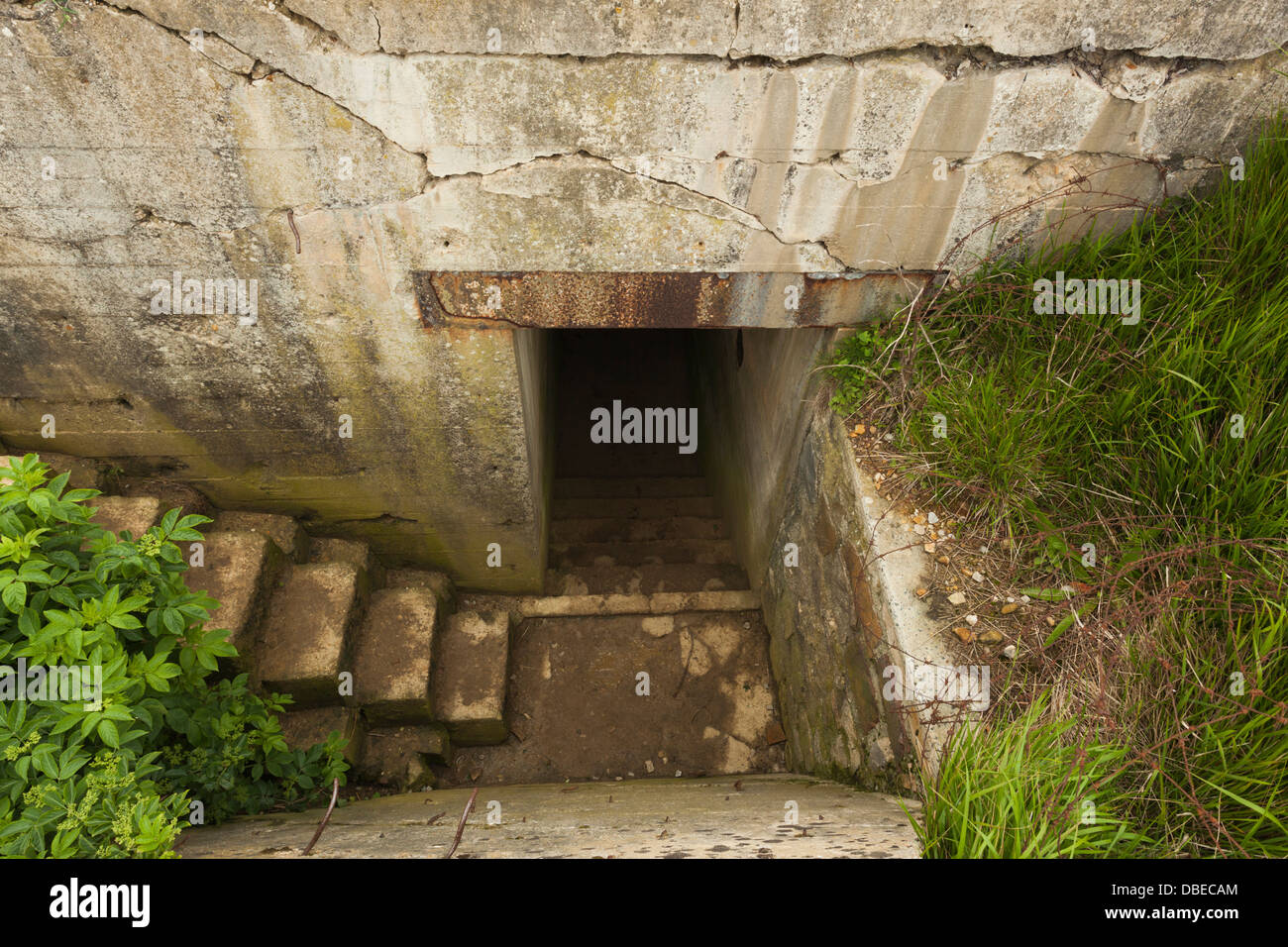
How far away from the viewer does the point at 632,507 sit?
5625 millimetres

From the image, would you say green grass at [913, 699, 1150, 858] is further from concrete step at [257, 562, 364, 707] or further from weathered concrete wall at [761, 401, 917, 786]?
concrete step at [257, 562, 364, 707]

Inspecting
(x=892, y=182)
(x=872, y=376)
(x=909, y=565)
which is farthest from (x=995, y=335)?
(x=909, y=565)

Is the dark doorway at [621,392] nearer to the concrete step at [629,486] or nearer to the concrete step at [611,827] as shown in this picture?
the concrete step at [629,486]

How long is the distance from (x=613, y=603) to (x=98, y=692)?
2.74m

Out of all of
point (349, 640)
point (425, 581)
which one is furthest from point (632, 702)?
point (349, 640)

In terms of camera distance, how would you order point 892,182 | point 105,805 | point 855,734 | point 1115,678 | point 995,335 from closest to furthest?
point 105,805
point 1115,678
point 892,182
point 995,335
point 855,734

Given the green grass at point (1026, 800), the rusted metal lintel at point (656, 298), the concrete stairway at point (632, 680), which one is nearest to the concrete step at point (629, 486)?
the concrete stairway at point (632, 680)

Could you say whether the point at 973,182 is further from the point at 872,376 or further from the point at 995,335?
the point at 872,376

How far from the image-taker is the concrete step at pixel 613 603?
13.8ft

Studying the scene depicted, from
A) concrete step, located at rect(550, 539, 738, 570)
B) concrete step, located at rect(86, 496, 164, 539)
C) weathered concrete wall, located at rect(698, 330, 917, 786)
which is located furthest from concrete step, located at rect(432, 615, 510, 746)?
weathered concrete wall, located at rect(698, 330, 917, 786)

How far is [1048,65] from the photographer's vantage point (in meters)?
2.09

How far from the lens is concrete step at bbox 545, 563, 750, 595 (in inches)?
177

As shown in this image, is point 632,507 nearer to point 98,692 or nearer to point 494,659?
point 494,659

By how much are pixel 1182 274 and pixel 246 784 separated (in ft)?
13.0
